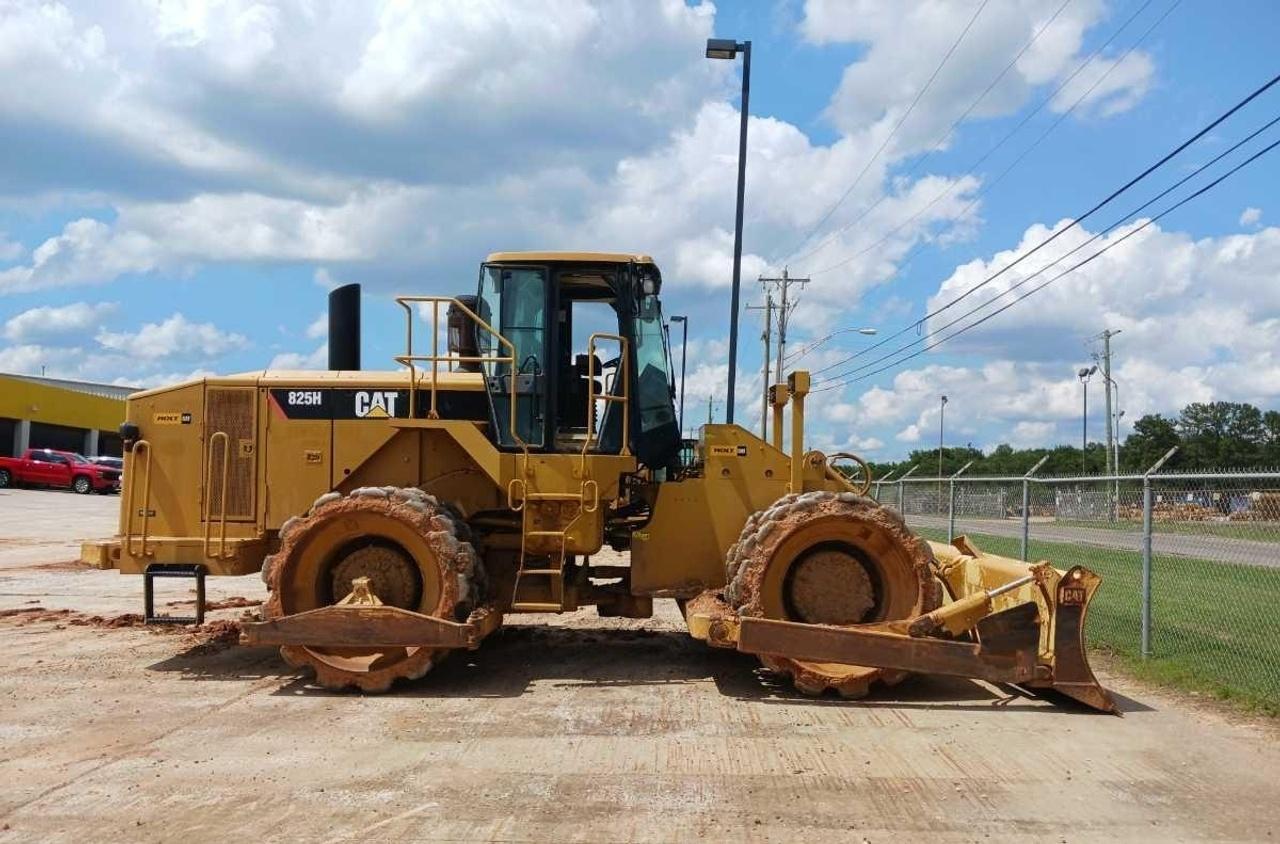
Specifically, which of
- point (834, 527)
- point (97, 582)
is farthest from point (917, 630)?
point (97, 582)

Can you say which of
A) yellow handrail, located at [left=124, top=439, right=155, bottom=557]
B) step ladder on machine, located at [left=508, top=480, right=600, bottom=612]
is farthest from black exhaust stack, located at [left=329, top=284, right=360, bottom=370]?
step ladder on machine, located at [left=508, top=480, right=600, bottom=612]

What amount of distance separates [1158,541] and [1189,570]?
110 centimetres

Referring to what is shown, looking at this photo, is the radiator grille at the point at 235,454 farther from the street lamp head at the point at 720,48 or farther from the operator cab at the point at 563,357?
the street lamp head at the point at 720,48

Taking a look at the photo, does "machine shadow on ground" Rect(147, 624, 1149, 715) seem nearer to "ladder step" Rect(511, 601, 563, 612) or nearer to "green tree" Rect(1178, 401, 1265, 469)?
"ladder step" Rect(511, 601, 563, 612)

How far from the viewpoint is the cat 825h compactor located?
7.25 meters

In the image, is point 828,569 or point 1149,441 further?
point 1149,441

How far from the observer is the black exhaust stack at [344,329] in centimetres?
903

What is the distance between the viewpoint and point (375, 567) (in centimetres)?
762

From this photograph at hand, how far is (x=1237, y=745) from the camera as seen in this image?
612 centimetres

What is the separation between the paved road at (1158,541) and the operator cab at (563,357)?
4603 millimetres

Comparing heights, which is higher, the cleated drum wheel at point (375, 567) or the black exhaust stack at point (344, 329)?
the black exhaust stack at point (344, 329)

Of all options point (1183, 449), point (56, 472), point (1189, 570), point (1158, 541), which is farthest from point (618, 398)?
point (1183, 449)

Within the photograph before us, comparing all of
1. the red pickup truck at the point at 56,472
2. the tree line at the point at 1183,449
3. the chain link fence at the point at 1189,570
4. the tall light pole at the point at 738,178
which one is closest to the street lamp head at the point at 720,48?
the tall light pole at the point at 738,178

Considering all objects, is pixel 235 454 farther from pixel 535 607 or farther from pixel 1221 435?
pixel 1221 435
